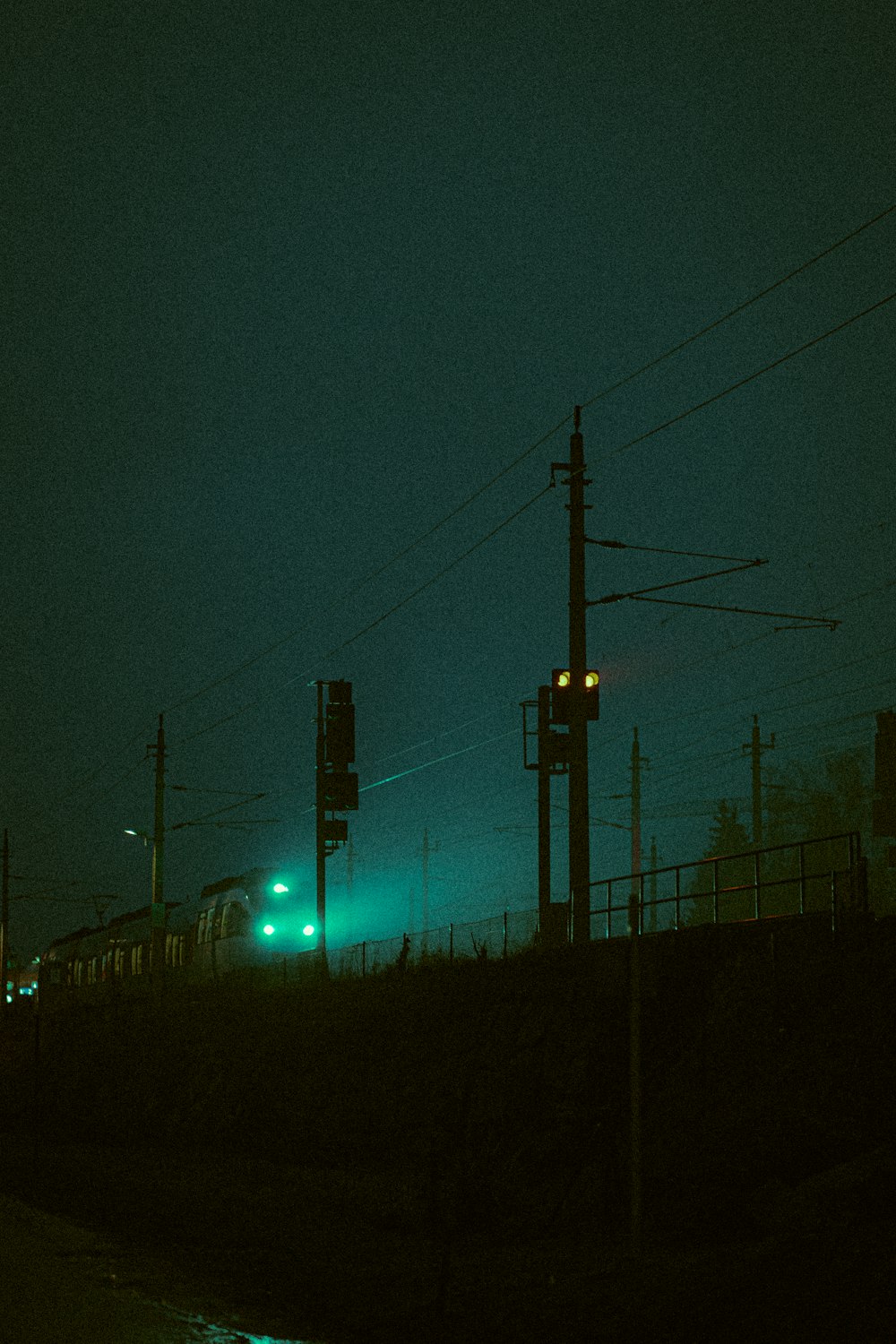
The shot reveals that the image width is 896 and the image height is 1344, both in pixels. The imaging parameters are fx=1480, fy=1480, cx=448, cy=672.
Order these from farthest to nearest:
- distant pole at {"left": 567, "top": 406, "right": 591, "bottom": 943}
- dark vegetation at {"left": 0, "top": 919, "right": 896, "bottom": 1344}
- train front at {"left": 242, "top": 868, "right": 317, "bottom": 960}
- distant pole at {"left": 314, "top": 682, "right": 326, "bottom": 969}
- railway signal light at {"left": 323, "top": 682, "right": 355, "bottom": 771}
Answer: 1. train front at {"left": 242, "top": 868, "right": 317, "bottom": 960}
2. distant pole at {"left": 314, "top": 682, "right": 326, "bottom": 969}
3. railway signal light at {"left": 323, "top": 682, "right": 355, "bottom": 771}
4. distant pole at {"left": 567, "top": 406, "right": 591, "bottom": 943}
5. dark vegetation at {"left": 0, "top": 919, "right": 896, "bottom": 1344}

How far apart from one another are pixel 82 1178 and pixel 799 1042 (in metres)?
11.4

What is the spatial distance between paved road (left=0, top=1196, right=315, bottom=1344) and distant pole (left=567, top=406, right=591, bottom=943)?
967 cm

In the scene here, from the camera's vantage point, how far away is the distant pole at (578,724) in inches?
867

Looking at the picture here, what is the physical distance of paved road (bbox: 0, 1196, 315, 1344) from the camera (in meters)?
9.63

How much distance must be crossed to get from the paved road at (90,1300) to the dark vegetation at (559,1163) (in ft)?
1.75

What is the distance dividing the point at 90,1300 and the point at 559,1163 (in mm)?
5712

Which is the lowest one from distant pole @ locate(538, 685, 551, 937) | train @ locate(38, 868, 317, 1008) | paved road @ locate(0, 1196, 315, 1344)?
paved road @ locate(0, 1196, 315, 1344)

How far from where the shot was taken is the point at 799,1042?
1445 centimetres

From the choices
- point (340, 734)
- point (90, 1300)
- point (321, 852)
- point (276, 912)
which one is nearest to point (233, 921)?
point (276, 912)

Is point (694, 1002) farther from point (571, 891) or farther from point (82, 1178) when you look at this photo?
point (82, 1178)

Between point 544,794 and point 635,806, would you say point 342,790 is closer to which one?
point 544,794

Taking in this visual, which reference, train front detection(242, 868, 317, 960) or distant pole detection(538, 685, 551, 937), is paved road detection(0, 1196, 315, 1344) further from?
train front detection(242, 868, 317, 960)

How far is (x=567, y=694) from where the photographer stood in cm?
2308

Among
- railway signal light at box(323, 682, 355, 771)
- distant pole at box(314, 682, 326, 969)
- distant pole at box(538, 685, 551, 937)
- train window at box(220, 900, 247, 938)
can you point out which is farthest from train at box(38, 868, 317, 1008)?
distant pole at box(538, 685, 551, 937)
